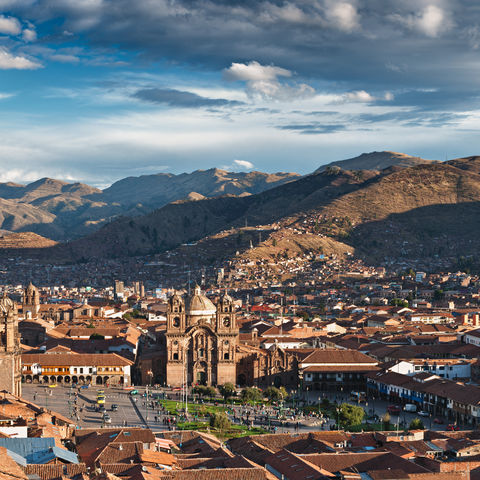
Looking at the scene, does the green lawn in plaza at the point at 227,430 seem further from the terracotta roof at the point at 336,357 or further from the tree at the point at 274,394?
the terracotta roof at the point at 336,357

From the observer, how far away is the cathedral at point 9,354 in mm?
79000

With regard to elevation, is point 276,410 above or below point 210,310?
below

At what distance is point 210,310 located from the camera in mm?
101250

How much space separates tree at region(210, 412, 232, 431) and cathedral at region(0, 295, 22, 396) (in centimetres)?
1730

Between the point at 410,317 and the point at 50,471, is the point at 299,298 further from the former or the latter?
the point at 50,471

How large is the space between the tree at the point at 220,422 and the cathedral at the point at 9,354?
681 inches

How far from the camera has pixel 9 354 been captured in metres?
80.1

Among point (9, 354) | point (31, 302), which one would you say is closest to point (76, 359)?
point (9, 354)

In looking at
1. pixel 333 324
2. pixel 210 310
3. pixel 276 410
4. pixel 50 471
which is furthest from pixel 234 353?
pixel 50 471

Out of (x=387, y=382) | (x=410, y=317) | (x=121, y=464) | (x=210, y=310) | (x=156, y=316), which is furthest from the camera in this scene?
(x=156, y=316)

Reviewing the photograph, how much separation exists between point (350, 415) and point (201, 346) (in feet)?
84.4

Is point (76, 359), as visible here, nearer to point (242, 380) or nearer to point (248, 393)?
point (242, 380)

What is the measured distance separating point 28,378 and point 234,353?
66.7ft

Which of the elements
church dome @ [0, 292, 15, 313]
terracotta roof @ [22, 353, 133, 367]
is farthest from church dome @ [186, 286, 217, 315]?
church dome @ [0, 292, 15, 313]
